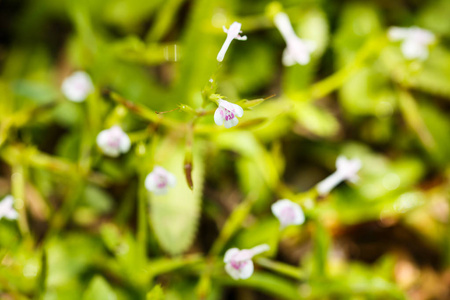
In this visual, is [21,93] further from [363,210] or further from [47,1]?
[363,210]

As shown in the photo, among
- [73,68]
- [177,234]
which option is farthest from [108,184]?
[73,68]

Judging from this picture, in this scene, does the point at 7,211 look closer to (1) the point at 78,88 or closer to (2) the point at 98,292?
(2) the point at 98,292

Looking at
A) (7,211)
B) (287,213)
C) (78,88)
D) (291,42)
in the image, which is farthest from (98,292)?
(291,42)

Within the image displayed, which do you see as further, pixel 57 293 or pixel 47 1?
pixel 47 1

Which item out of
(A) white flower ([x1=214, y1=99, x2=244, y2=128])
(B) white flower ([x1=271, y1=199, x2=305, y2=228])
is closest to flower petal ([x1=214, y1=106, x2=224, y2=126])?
(A) white flower ([x1=214, y1=99, x2=244, y2=128])

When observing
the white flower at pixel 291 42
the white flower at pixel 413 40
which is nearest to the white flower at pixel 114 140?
the white flower at pixel 291 42

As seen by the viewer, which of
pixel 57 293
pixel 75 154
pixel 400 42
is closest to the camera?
pixel 57 293
